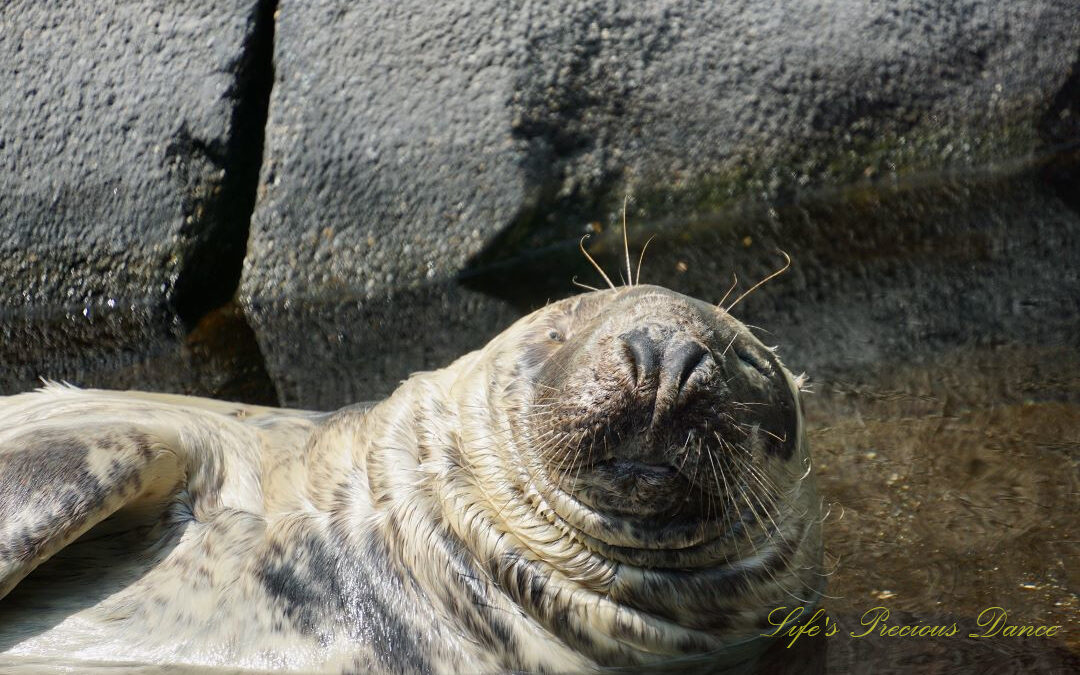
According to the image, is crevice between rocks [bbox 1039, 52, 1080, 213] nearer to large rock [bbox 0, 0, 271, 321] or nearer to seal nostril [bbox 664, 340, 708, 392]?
large rock [bbox 0, 0, 271, 321]

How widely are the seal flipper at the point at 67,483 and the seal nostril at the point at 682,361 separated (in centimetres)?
137

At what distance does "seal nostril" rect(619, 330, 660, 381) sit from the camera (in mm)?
2760

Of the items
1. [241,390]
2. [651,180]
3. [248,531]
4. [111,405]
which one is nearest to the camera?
[248,531]

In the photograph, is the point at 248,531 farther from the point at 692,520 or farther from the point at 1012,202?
the point at 1012,202

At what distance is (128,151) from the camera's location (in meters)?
6.09

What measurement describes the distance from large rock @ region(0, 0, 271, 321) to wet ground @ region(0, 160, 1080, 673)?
26cm

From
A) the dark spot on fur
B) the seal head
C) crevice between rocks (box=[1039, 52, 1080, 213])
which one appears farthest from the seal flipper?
crevice between rocks (box=[1039, 52, 1080, 213])

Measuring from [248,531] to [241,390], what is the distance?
5.86 ft

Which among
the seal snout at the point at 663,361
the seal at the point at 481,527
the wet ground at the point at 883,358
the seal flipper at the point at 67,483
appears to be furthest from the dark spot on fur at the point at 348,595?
the wet ground at the point at 883,358

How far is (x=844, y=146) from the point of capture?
22.7ft

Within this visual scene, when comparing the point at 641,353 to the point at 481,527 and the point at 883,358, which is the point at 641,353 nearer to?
the point at 481,527

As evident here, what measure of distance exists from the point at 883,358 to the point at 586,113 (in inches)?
96.7

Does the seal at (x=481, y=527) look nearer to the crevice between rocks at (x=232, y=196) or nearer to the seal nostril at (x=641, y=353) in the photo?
the seal nostril at (x=641, y=353)

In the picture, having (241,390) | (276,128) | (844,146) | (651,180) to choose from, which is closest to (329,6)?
(276,128)
